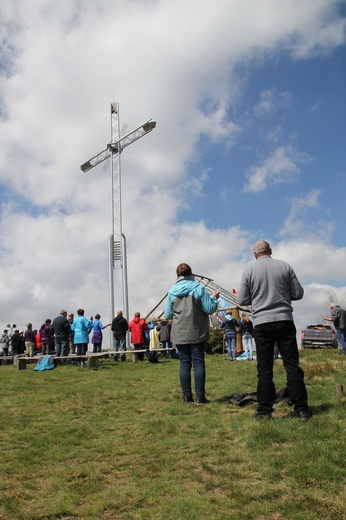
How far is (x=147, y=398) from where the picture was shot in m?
7.55

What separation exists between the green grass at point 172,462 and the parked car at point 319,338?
2278 centimetres

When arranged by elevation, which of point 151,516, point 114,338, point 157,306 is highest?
point 157,306

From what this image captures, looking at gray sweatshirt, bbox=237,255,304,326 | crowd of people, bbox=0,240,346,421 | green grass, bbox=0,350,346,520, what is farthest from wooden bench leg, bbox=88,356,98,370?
gray sweatshirt, bbox=237,255,304,326

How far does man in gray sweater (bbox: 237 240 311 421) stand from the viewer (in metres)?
5.23

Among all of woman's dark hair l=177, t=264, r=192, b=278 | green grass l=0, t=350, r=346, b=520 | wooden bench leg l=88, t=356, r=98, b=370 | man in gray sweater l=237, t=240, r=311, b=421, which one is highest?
woman's dark hair l=177, t=264, r=192, b=278

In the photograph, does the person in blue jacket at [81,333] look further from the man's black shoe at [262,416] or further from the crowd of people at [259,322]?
the man's black shoe at [262,416]

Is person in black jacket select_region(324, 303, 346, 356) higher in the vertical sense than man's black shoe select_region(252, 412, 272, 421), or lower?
higher

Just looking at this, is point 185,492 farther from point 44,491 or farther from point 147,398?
point 147,398

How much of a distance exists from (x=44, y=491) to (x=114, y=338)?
13978 mm

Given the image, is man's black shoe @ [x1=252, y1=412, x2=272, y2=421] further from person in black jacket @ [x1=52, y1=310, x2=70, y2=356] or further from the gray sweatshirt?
person in black jacket @ [x1=52, y1=310, x2=70, y2=356]

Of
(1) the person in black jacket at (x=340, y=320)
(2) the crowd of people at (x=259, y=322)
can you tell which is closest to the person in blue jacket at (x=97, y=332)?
(1) the person in black jacket at (x=340, y=320)

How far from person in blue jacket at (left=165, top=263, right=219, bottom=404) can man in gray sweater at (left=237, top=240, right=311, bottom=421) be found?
1169 millimetres

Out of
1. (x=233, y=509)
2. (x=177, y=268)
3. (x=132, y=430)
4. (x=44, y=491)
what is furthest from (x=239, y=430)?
(x=177, y=268)

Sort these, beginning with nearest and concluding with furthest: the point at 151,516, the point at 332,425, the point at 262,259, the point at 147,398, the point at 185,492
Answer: the point at 151,516
the point at 185,492
the point at 332,425
the point at 262,259
the point at 147,398
